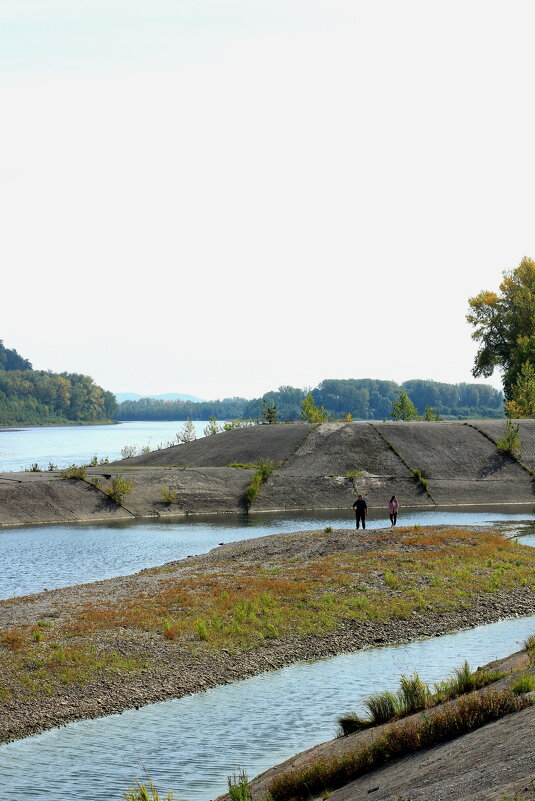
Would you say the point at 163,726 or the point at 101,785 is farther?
the point at 163,726

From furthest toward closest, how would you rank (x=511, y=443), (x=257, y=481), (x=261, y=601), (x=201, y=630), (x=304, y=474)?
(x=511, y=443) < (x=304, y=474) < (x=257, y=481) < (x=261, y=601) < (x=201, y=630)

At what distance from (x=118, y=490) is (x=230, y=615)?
39131mm

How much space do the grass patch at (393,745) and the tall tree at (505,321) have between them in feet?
332

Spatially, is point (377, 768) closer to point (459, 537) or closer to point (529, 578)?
point (529, 578)

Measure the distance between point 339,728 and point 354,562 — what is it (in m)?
17.9

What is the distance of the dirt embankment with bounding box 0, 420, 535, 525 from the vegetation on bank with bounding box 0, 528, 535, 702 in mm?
25488

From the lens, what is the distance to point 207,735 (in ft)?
60.3

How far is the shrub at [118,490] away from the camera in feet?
211

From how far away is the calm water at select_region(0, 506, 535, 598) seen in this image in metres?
38.0

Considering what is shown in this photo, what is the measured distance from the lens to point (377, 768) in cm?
1383

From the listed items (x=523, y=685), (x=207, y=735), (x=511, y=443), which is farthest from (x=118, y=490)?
(x=523, y=685)

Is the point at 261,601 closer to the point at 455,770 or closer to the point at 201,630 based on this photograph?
the point at 201,630

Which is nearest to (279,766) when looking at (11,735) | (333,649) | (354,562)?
(11,735)

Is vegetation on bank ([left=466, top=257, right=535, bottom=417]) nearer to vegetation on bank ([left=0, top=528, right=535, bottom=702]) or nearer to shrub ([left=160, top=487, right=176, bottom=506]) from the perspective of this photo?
shrub ([left=160, top=487, right=176, bottom=506])
